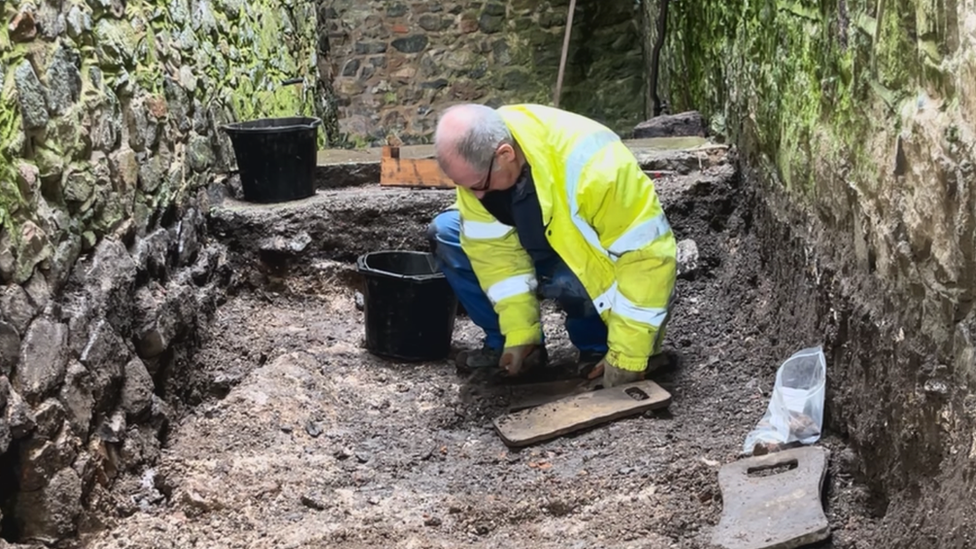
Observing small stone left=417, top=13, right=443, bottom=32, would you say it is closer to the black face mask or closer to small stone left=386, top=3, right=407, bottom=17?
small stone left=386, top=3, right=407, bottom=17

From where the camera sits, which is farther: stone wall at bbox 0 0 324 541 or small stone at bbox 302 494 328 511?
small stone at bbox 302 494 328 511

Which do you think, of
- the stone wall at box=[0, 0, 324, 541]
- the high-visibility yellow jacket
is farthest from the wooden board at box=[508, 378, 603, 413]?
the stone wall at box=[0, 0, 324, 541]

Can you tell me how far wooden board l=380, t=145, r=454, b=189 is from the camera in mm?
4008

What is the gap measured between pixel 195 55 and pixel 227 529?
6.68 feet

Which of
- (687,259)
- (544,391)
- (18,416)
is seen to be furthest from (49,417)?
(687,259)

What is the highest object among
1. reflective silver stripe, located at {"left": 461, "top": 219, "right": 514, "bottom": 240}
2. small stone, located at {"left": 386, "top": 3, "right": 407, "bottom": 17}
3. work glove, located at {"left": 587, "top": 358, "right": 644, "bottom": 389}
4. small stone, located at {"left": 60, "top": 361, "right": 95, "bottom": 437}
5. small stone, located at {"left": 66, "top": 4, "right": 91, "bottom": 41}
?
small stone, located at {"left": 66, "top": 4, "right": 91, "bottom": 41}

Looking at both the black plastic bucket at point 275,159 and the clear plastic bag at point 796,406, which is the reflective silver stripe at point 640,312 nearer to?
the clear plastic bag at point 796,406

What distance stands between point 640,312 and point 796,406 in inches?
20.2

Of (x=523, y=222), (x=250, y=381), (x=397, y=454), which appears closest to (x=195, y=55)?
(x=250, y=381)

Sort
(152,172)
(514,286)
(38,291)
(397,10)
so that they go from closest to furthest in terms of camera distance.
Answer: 1. (38,291)
2. (514,286)
3. (152,172)
4. (397,10)

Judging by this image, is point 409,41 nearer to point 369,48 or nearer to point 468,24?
point 369,48

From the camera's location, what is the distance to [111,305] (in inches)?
99.3

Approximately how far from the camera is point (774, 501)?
2016mm

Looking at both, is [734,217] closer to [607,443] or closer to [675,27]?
[607,443]
